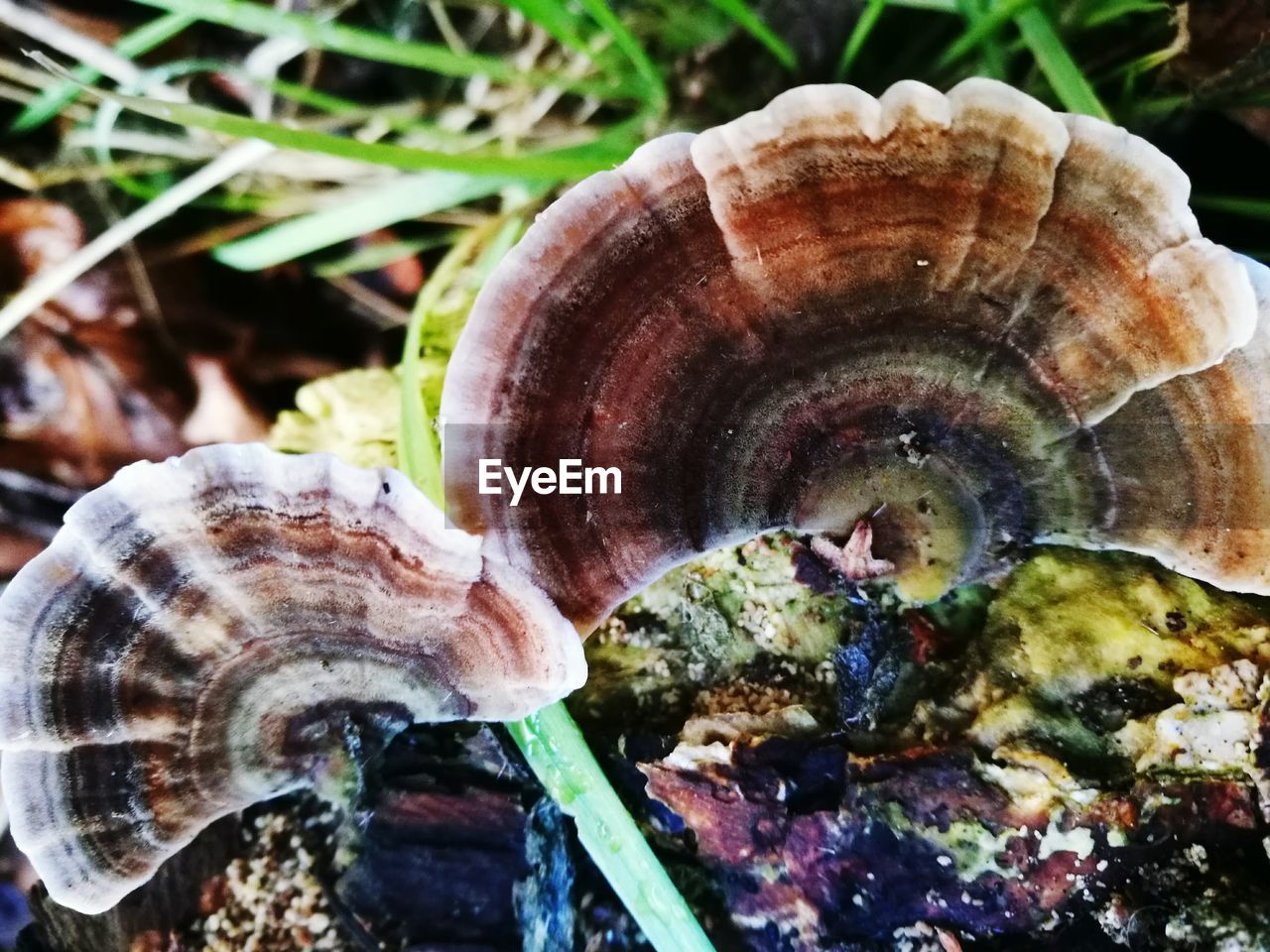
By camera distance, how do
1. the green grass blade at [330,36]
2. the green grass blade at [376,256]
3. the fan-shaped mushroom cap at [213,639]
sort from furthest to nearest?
the green grass blade at [376,256] → the green grass blade at [330,36] → the fan-shaped mushroom cap at [213,639]

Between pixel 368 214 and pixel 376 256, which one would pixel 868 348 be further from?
pixel 376 256

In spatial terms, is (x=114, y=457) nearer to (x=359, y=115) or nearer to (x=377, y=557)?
(x=359, y=115)

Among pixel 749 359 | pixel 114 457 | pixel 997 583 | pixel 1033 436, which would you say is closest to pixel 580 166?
pixel 749 359

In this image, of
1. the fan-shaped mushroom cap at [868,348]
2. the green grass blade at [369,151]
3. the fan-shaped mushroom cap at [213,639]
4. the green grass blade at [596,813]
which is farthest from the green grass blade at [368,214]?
the fan-shaped mushroom cap at [213,639]

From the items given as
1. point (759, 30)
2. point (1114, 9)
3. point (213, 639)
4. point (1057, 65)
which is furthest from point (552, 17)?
point (213, 639)

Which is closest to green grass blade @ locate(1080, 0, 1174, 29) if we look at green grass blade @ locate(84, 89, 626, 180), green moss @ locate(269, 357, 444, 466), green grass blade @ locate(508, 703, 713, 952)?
green grass blade @ locate(84, 89, 626, 180)

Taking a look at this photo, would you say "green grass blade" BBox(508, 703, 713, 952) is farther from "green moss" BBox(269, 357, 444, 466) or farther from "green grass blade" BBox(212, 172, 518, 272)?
"green grass blade" BBox(212, 172, 518, 272)

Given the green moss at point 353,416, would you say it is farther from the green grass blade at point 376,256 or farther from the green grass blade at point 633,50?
the green grass blade at point 633,50
